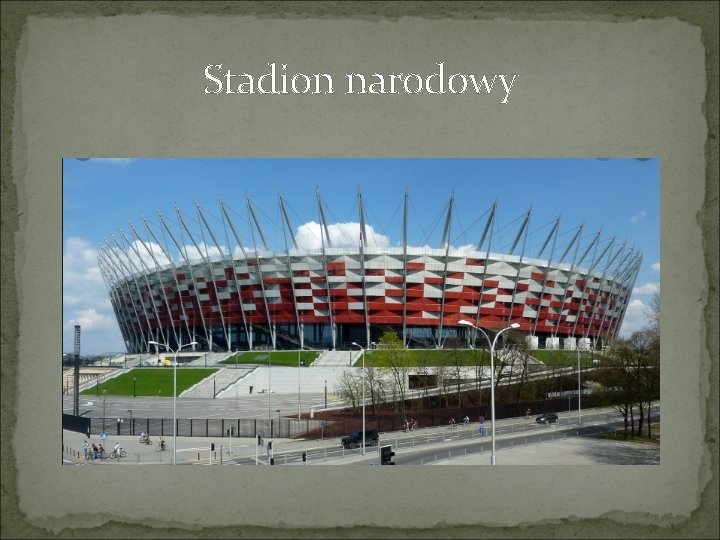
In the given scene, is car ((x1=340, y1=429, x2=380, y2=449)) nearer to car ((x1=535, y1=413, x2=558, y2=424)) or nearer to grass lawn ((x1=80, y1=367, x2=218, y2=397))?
car ((x1=535, y1=413, x2=558, y2=424))

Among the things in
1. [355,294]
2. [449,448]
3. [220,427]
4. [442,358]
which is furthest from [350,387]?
[355,294]

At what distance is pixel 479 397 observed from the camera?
20.4m

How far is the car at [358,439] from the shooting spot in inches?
606

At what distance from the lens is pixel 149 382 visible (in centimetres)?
3572

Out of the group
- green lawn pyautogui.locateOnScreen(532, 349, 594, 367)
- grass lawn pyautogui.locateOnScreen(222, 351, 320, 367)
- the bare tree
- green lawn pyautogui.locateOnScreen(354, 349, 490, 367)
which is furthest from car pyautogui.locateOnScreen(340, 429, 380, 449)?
grass lawn pyautogui.locateOnScreen(222, 351, 320, 367)

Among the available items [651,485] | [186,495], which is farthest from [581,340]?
[186,495]

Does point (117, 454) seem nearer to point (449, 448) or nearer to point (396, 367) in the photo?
point (449, 448)

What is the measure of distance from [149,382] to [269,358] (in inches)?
346

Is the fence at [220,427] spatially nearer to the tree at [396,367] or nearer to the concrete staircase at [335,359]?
the tree at [396,367]

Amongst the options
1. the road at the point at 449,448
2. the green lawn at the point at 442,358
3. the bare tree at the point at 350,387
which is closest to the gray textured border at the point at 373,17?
the road at the point at 449,448

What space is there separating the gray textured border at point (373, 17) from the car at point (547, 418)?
6.43 m

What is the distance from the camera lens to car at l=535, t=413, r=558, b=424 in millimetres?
16328

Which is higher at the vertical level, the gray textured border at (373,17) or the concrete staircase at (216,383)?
the gray textured border at (373,17)

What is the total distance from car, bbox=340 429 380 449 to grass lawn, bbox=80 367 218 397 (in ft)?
43.0
